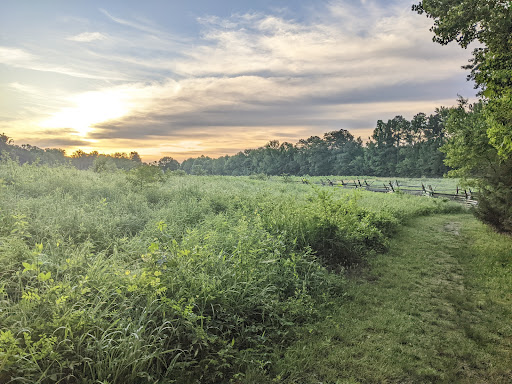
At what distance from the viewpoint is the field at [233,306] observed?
330cm

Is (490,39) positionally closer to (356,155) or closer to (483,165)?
(483,165)

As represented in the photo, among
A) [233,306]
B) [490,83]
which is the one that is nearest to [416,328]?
[233,306]

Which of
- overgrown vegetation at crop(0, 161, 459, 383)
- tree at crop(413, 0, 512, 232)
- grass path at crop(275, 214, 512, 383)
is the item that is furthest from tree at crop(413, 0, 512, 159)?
overgrown vegetation at crop(0, 161, 459, 383)

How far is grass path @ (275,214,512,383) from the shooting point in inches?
147

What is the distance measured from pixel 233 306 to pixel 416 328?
9.31 feet

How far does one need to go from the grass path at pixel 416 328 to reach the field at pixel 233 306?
0.02m

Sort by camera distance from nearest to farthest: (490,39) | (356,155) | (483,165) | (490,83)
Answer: (490,83) < (490,39) < (483,165) < (356,155)

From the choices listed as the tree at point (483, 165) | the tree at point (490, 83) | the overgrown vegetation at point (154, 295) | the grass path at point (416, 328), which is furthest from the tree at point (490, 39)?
the overgrown vegetation at point (154, 295)

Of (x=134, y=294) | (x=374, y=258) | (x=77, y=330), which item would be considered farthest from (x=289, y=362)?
(x=374, y=258)

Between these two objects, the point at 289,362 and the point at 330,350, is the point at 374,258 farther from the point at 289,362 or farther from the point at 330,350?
the point at 289,362

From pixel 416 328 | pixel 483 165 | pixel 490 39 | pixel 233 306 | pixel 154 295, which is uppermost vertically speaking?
pixel 490 39

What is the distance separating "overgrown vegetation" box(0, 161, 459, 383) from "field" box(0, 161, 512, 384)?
0.02 m

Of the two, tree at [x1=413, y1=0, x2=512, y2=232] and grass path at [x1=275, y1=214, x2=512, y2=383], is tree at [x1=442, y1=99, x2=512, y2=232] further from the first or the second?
grass path at [x1=275, y1=214, x2=512, y2=383]

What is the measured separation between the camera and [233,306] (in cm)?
451
